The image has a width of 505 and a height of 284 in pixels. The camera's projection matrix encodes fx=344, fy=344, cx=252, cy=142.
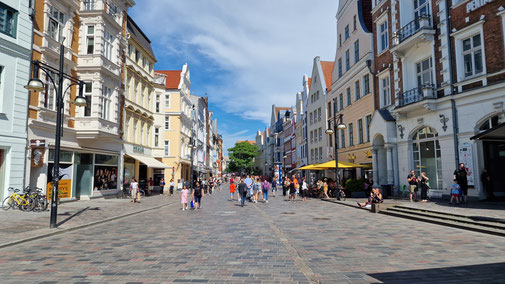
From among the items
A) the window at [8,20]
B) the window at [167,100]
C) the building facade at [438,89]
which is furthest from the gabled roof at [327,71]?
the window at [8,20]

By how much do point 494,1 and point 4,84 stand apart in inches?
890

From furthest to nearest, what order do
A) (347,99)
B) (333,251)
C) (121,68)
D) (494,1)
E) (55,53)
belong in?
(347,99)
(121,68)
(55,53)
(494,1)
(333,251)

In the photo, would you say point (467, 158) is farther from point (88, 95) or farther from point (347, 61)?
point (88, 95)

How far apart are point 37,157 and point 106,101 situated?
6622mm

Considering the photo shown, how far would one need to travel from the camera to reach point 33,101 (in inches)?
673

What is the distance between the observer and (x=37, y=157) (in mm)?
17156

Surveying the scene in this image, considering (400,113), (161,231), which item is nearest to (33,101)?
(161,231)

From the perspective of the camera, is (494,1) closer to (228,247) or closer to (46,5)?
(228,247)

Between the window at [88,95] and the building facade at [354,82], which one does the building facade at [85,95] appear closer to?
the window at [88,95]

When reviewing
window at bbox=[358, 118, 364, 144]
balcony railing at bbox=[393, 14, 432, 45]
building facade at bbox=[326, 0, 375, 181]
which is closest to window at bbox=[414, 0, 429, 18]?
balcony railing at bbox=[393, 14, 432, 45]

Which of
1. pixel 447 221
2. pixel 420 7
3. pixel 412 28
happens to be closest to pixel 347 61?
pixel 420 7

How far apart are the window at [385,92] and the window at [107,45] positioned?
19.2m

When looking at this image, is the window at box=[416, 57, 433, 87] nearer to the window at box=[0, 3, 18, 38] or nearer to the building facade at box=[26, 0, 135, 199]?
the building facade at box=[26, 0, 135, 199]

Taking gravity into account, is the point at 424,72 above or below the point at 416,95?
above
